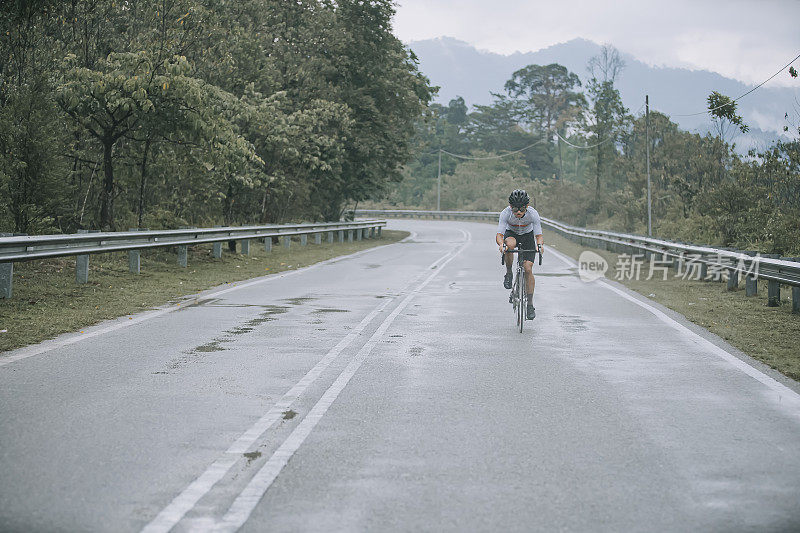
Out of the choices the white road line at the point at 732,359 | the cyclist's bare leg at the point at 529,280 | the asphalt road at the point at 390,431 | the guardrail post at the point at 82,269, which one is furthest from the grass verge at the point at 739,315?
the guardrail post at the point at 82,269

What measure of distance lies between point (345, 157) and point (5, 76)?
66.6 ft

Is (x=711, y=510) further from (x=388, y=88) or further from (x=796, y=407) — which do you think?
(x=388, y=88)

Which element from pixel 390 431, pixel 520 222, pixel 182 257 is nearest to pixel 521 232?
pixel 520 222

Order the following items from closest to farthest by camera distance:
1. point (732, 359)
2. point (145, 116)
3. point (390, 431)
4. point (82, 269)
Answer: point (390, 431) < point (732, 359) < point (82, 269) < point (145, 116)

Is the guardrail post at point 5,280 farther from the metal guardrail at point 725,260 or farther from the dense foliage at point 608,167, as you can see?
the dense foliage at point 608,167

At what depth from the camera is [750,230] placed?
28438 millimetres

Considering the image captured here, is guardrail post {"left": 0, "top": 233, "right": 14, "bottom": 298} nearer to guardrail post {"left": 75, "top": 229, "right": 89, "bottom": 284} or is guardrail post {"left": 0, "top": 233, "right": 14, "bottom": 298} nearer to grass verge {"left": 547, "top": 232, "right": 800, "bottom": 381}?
guardrail post {"left": 75, "top": 229, "right": 89, "bottom": 284}

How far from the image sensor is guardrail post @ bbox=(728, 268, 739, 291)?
17286mm

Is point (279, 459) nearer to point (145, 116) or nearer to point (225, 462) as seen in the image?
point (225, 462)

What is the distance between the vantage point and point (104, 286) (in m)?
15.8

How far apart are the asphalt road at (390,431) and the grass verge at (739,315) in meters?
0.52

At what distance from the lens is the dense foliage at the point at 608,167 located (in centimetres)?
2863

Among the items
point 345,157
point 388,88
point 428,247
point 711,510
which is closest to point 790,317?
point 711,510

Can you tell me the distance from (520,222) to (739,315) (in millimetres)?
3959
